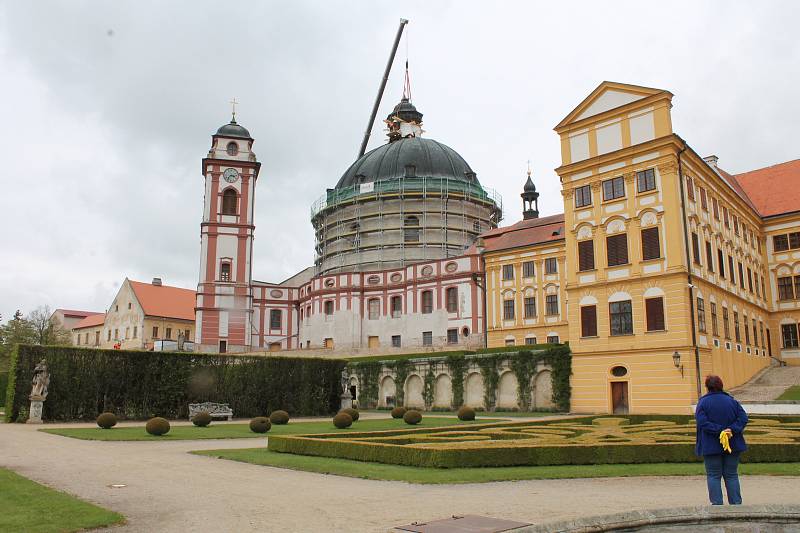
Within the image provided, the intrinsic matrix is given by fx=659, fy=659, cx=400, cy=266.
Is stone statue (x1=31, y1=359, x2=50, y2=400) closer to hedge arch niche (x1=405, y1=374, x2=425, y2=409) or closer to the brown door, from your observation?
hedge arch niche (x1=405, y1=374, x2=425, y2=409)

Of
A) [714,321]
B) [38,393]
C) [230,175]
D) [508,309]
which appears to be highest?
[230,175]

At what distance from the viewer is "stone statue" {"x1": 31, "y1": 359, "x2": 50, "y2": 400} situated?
29609 millimetres

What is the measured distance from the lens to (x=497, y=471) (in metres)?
12.5

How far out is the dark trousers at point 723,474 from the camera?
806cm

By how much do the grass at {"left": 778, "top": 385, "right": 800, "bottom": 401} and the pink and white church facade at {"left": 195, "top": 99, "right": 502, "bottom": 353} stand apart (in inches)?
1048

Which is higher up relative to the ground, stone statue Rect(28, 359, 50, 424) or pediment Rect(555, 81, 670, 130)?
pediment Rect(555, 81, 670, 130)

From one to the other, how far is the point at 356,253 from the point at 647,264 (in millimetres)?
34733

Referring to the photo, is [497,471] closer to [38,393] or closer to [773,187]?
[38,393]

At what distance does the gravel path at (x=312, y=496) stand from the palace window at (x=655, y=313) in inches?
743

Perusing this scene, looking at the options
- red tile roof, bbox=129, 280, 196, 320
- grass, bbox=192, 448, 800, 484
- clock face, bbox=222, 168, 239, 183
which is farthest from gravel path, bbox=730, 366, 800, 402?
red tile roof, bbox=129, 280, 196, 320

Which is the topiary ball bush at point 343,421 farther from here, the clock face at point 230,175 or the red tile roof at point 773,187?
the clock face at point 230,175

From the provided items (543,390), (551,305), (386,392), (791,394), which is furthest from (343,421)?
(551,305)

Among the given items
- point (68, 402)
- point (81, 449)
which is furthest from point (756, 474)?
point (68, 402)

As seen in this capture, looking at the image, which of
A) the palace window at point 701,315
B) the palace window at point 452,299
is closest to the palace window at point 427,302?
the palace window at point 452,299
